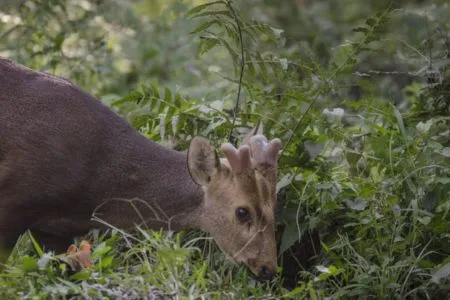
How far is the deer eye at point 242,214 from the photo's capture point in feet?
20.8

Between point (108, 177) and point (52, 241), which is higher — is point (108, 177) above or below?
above

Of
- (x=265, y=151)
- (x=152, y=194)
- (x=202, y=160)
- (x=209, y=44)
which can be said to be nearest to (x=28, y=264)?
(x=152, y=194)

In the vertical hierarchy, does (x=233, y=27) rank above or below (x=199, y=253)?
above

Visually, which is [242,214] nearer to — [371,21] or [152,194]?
[152,194]

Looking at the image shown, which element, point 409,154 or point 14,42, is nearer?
point 409,154

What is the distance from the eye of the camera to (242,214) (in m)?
6.36

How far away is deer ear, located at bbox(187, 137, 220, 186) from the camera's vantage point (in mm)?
6371

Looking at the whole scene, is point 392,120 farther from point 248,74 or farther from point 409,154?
point 248,74

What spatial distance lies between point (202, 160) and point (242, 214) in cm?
40

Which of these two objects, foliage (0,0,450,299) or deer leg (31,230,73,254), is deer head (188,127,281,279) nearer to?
foliage (0,0,450,299)

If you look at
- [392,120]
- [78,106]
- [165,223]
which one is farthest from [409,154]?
[78,106]

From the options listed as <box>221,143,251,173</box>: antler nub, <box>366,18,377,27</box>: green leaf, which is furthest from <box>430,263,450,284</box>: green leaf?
<box>366,18,377,27</box>: green leaf

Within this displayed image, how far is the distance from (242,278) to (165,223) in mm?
631

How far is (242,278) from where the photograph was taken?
6.27 m
